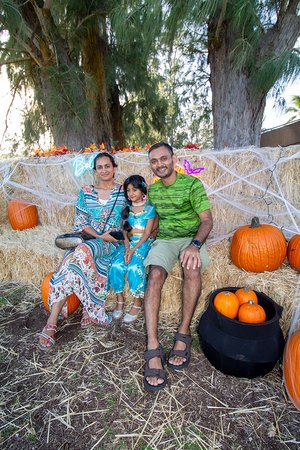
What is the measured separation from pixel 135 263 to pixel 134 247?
174 millimetres

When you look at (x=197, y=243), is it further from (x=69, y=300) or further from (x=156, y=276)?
(x=69, y=300)

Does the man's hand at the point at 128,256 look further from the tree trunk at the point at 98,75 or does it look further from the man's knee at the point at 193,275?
the tree trunk at the point at 98,75

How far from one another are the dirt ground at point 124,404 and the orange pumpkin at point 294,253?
0.95 metres

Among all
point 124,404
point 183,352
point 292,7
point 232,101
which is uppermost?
point 292,7

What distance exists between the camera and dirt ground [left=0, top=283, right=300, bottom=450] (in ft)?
4.84

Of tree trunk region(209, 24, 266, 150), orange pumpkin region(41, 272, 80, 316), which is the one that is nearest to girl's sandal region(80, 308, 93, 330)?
orange pumpkin region(41, 272, 80, 316)

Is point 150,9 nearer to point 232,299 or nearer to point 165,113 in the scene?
point 232,299

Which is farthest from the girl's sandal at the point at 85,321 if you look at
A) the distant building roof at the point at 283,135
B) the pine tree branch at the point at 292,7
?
the distant building roof at the point at 283,135

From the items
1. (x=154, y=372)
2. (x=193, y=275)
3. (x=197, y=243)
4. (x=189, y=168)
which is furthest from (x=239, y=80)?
(x=154, y=372)

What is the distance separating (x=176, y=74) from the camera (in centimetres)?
680

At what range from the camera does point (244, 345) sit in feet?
5.59

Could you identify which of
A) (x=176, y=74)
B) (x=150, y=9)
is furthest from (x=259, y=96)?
(x=176, y=74)

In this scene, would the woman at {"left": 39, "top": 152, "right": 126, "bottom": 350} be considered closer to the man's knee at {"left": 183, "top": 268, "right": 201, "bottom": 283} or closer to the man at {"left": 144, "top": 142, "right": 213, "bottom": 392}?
the man at {"left": 144, "top": 142, "right": 213, "bottom": 392}

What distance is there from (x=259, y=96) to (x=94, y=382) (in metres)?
4.89
